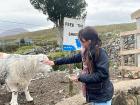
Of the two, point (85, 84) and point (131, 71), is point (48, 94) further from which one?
point (85, 84)

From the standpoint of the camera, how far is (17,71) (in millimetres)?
10508

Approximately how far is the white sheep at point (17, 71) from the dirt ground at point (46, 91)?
0.35 metres

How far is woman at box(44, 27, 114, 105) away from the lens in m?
5.37

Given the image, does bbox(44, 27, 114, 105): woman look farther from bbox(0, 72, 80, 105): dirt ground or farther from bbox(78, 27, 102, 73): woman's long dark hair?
bbox(0, 72, 80, 105): dirt ground

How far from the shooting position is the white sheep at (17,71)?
10.3 m

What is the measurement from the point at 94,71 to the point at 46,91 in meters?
6.14

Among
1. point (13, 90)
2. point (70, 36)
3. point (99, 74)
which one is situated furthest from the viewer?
point (13, 90)

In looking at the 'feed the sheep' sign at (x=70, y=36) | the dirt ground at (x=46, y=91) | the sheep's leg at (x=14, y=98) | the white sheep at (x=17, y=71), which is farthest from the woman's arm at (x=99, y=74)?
the sheep's leg at (x=14, y=98)

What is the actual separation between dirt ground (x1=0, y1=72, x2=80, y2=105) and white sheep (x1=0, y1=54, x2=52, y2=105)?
0.35 metres

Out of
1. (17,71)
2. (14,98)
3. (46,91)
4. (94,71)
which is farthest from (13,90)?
(94,71)

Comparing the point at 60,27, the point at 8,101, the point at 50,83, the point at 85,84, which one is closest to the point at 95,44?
the point at 85,84

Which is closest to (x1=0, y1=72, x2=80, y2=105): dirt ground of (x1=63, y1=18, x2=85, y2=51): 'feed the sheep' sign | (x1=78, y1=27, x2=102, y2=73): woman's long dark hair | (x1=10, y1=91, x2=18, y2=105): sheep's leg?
(x1=10, y1=91, x2=18, y2=105): sheep's leg

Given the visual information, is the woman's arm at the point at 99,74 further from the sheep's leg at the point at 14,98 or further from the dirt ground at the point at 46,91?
the sheep's leg at the point at 14,98

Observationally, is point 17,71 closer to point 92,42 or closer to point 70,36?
point 70,36
